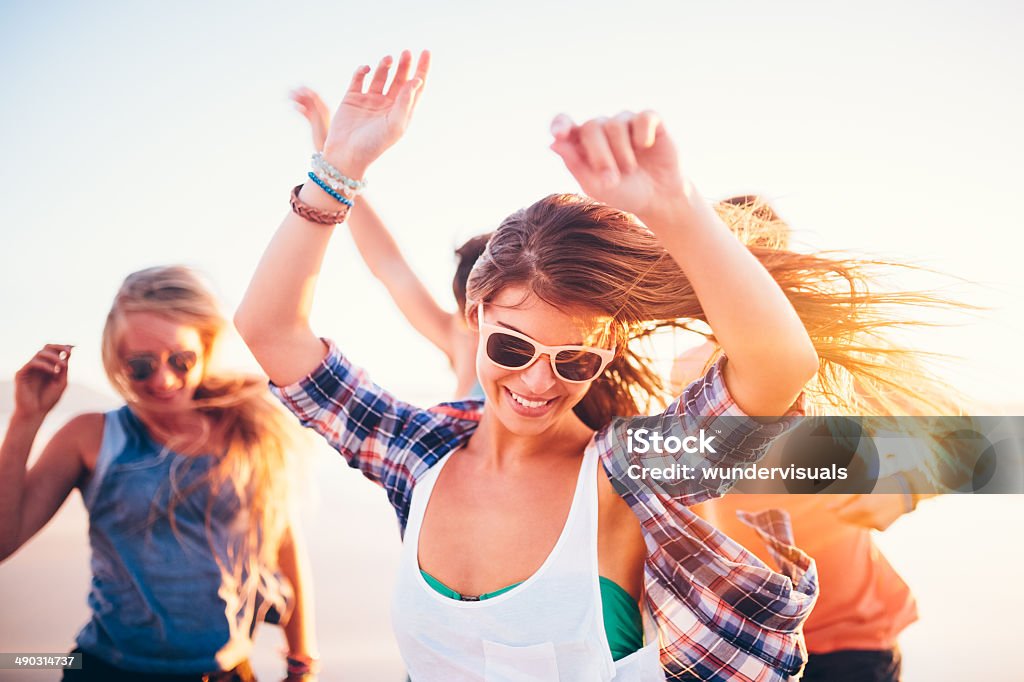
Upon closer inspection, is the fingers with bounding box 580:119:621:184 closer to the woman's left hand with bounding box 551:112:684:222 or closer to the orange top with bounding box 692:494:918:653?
the woman's left hand with bounding box 551:112:684:222

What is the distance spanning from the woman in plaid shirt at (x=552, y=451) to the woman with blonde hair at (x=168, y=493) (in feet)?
3.00

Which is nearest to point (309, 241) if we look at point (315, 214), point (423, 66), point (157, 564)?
point (315, 214)

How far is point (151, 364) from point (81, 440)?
10.6 inches

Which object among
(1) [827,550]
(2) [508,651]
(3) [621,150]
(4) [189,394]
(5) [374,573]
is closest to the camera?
(3) [621,150]

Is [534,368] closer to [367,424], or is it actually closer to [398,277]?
[367,424]

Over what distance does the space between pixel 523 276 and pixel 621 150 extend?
1.34 ft

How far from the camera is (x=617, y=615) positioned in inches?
51.8

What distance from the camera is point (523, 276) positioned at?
137cm

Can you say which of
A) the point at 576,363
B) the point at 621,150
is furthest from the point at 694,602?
the point at 621,150

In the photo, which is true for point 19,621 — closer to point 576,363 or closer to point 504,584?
point 504,584

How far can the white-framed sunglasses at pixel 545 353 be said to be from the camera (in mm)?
1327

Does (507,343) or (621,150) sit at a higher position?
(621,150)

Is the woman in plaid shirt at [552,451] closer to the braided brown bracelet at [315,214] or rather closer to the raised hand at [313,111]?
the braided brown bracelet at [315,214]

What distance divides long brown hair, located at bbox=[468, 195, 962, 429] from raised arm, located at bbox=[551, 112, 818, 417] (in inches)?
10.8
